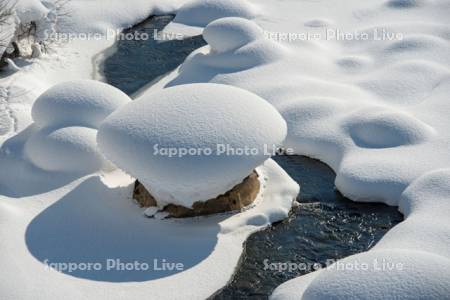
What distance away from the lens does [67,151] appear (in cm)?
1082

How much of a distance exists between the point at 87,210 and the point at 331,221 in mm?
3470

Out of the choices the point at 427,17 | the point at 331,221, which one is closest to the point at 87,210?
the point at 331,221

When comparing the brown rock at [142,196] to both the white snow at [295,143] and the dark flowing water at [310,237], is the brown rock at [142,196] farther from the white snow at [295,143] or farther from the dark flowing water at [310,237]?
the dark flowing water at [310,237]

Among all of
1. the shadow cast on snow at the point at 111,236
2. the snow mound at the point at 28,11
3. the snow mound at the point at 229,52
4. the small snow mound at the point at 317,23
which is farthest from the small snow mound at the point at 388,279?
the small snow mound at the point at 317,23

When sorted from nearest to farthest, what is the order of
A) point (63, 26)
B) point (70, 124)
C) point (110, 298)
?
point (110, 298)
point (70, 124)
point (63, 26)

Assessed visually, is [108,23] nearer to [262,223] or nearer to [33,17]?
[33,17]

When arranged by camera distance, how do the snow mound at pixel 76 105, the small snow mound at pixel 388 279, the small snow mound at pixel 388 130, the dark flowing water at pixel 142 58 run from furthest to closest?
the dark flowing water at pixel 142 58
the small snow mound at pixel 388 130
the snow mound at pixel 76 105
the small snow mound at pixel 388 279

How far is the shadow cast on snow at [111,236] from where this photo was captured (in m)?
9.26

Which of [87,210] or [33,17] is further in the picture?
[33,17]

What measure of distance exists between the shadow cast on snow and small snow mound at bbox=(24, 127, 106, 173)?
1.49ft

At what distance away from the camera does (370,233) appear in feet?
33.3

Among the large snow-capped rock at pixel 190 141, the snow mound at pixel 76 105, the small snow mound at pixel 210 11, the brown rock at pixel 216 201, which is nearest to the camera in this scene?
the large snow-capped rock at pixel 190 141

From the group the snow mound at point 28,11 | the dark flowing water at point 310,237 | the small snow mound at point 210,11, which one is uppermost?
the snow mound at point 28,11

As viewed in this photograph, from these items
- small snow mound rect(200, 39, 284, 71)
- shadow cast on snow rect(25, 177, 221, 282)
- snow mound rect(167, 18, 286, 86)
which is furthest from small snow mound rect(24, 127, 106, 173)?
small snow mound rect(200, 39, 284, 71)
